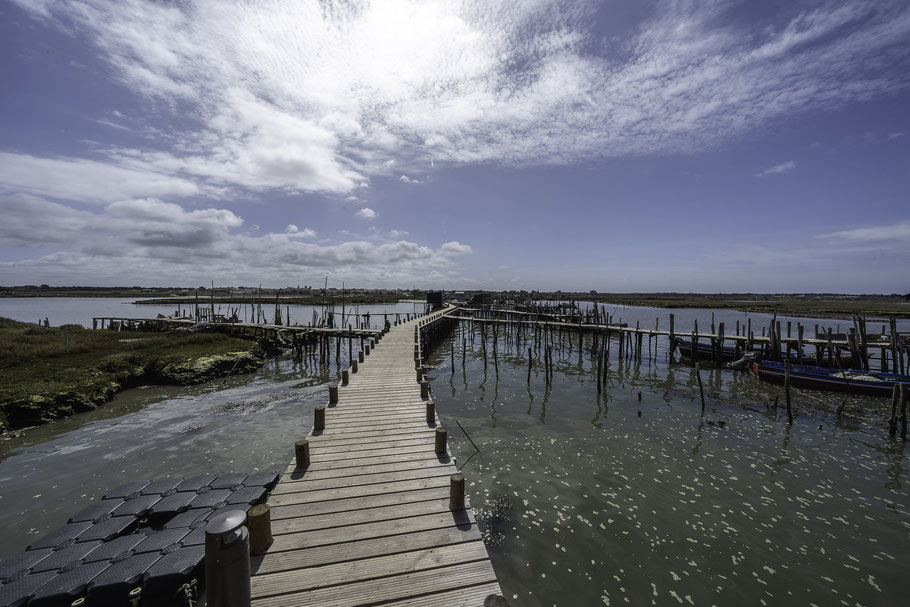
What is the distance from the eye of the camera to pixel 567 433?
13.4 metres

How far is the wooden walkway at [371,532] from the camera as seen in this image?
14.6 ft

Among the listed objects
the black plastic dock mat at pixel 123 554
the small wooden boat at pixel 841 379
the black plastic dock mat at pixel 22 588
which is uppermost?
the black plastic dock mat at pixel 22 588

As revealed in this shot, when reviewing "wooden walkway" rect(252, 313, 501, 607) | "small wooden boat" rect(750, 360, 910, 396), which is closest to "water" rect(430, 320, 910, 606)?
"small wooden boat" rect(750, 360, 910, 396)

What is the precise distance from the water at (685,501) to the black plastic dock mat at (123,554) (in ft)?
18.5

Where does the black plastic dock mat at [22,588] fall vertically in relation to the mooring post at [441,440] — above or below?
below

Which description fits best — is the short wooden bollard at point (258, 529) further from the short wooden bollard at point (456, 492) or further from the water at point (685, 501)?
the water at point (685, 501)

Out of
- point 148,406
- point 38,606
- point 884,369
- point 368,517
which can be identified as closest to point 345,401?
point 368,517

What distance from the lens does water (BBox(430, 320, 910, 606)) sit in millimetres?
6656

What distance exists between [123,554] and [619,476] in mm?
11452

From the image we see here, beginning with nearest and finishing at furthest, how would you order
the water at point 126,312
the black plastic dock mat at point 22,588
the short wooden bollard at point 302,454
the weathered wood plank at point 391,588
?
the weathered wood plank at point 391,588 < the black plastic dock mat at point 22,588 < the short wooden bollard at point 302,454 < the water at point 126,312

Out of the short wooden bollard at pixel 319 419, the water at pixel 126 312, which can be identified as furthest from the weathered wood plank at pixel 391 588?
the water at pixel 126 312

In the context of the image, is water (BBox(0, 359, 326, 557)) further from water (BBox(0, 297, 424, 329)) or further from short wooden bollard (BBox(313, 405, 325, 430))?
water (BBox(0, 297, 424, 329))

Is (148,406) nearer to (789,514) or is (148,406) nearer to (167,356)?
(167,356)

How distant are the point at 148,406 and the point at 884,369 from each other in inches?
1662
